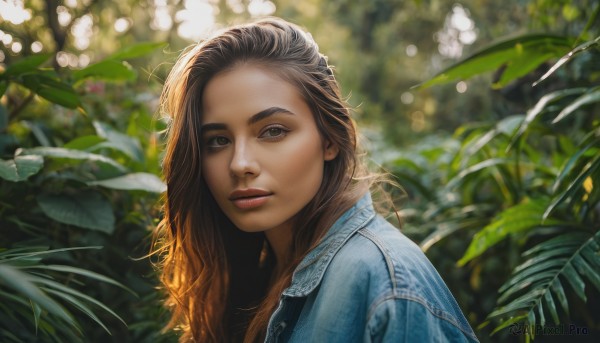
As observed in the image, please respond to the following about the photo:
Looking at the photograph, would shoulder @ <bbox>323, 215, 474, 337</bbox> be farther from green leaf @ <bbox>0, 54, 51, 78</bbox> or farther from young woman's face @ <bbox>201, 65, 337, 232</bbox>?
green leaf @ <bbox>0, 54, 51, 78</bbox>

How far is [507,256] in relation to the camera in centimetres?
235

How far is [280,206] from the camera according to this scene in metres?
1.47

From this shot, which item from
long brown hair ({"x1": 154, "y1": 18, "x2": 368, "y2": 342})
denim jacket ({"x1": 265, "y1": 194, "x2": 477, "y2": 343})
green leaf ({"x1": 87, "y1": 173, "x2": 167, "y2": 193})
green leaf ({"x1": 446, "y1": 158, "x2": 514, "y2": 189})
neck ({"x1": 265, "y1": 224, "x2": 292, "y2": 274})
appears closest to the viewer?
denim jacket ({"x1": 265, "y1": 194, "x2": 477, "y2": 343})

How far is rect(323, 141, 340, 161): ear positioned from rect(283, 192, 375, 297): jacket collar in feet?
0.59

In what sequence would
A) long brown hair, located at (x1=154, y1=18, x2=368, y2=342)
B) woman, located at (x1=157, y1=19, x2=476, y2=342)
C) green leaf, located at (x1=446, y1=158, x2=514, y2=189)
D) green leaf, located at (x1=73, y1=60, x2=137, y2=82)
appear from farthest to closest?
1. green leaf, located at (x1=446, y1=158, x2=514, y2=189)
2. green leaf, located at (x1=73, y1=60, x2=137, y2=82)
3. long brown hair, located at (x1=154, y1=18, x2=368, y2=342)
4. woman, located at (x1=157, y1=19, x2=476, y2=342)

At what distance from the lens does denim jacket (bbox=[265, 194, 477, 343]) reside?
1088 millimetres

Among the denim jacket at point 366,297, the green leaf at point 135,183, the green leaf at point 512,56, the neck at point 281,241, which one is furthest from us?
the green leaf at point 512,56

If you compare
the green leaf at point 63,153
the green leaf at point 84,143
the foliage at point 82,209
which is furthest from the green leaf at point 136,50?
the green leaf at point 63,153

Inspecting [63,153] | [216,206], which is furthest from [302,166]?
[63,153]

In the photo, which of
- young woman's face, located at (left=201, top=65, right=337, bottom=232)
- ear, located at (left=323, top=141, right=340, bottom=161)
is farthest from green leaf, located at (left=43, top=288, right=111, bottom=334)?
ear, located at (left=323, top=141, right=340, bottom=161)

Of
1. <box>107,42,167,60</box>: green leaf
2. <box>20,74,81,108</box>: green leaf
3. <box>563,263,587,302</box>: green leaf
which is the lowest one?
<box>563,263,587,302</box>: green leaf

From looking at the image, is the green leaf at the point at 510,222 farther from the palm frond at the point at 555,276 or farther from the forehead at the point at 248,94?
the forehead at the point at 248,94

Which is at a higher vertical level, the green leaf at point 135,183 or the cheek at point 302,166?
the cheek at point 302,166

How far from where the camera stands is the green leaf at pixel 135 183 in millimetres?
1844
